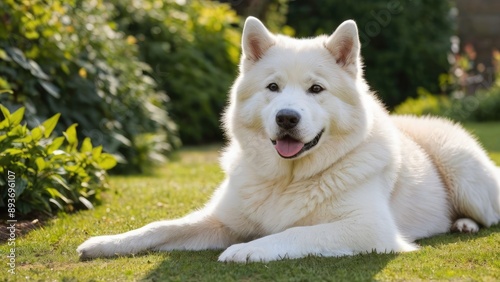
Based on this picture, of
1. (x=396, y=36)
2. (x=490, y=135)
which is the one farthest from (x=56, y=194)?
(x=396, y=36)

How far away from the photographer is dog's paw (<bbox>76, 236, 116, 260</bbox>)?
4.21 m

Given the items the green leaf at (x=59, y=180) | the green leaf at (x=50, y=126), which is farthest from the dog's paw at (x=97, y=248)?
the green leaf at (x=50, y=126)

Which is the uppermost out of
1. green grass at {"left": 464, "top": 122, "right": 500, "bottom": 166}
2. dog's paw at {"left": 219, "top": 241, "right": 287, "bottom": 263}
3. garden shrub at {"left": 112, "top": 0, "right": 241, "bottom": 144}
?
dog's paw at {"left": 219, "top": 241, "right": 287, "bottom": 263}

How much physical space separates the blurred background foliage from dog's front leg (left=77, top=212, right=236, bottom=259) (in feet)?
8.60

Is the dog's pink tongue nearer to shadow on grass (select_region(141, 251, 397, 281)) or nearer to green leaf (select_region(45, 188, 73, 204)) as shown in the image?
shadow on grass (select_region(141, 251, 397, 281))

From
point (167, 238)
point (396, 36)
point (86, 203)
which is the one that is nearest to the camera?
point (167, 238)

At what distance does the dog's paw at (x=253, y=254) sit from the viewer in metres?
3.90

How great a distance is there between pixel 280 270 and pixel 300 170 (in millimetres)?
850

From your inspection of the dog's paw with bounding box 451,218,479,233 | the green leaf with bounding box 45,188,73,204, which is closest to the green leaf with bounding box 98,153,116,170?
the green leaf with bounding box 45,188,73,204

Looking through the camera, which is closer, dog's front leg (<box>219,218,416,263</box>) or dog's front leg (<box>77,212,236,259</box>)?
dog's front leg (<box>219,218,416,263</box>)

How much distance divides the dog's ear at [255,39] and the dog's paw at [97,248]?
1.42 meters

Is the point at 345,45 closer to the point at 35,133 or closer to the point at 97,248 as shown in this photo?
the point at 97,248

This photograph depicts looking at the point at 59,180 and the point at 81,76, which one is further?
the point at 81,76

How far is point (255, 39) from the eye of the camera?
456 cm
